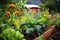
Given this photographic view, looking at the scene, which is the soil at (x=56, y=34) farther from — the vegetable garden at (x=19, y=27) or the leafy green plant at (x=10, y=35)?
the leafy green plant at (x=10, y=35)

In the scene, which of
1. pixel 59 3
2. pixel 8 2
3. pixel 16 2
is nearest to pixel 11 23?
pixel 8 2

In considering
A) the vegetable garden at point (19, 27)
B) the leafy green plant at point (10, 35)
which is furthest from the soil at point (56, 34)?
the leafy green plant at point (10, 35)

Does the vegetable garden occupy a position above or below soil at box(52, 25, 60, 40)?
above

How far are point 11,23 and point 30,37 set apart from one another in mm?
607

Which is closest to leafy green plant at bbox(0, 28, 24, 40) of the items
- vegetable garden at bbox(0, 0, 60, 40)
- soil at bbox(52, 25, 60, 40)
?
vegetable garden at bbox(0, 0, 60, 40)

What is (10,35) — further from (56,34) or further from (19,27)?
(56,34)

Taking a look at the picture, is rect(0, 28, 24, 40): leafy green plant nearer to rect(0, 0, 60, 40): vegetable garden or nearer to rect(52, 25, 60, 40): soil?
rect(0, 0, 60, 40): vegetable garden

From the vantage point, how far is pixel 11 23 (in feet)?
17.0

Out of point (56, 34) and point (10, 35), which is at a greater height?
point (10, 35)

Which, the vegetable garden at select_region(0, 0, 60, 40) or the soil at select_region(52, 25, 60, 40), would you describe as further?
Answer: the soil at select_region(52, 25, 60, 40)

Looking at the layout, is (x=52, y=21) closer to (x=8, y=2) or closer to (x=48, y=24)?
(x=48, y=24)

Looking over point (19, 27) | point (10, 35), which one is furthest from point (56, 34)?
point (10, 35)

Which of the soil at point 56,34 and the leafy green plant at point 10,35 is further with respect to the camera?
the soil at point 56,34

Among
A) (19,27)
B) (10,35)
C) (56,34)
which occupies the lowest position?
(56,34)
